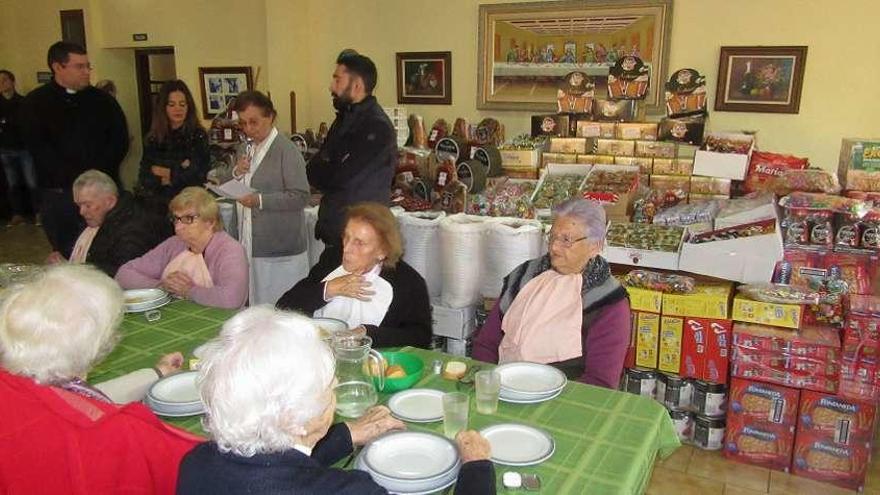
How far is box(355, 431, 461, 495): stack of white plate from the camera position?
1424 millimetres

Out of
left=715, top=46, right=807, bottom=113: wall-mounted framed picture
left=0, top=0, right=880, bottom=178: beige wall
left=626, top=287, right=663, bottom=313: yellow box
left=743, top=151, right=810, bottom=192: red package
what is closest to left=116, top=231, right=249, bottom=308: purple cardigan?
left=626, top=287, right=663, bottom=313: yellow box

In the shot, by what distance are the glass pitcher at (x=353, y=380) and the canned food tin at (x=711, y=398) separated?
1.91 m

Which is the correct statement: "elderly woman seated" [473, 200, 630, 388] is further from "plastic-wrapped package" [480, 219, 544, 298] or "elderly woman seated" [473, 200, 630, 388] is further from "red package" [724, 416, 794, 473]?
"red package" [724, 416, 794, 473]

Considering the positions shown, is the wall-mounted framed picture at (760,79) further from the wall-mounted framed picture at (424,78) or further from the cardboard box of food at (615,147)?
the wall-mounted framed picture at (424,78)

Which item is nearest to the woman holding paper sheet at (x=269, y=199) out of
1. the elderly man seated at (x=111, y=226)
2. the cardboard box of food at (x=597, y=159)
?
the elderly man seated at (x=111, y=226)

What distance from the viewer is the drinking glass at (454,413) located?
164cm

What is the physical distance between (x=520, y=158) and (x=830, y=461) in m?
2.31

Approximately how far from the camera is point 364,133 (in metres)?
3.35

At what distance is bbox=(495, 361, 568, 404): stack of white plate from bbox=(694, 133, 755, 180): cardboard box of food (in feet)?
7.19

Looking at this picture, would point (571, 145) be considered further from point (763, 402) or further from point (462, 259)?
point (763, 402)

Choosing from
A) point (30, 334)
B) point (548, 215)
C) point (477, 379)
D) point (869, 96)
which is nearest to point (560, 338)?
point (477, 379)

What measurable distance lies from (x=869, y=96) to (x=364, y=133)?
3.64 meters

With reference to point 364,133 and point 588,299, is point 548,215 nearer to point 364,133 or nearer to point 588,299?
point 364,133

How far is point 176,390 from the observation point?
1.92 meters
